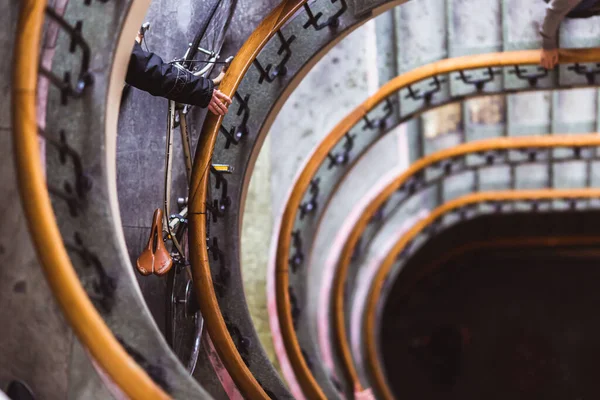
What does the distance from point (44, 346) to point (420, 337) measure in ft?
44.4

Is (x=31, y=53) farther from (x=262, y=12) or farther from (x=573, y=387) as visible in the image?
(x=573, y=387)

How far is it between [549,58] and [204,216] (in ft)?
13.1

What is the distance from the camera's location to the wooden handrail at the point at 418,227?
11.7m

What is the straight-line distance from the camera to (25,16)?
3.22m

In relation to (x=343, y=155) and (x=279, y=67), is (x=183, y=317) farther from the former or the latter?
(x=343, y=155)

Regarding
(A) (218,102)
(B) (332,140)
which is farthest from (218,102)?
(B) (332,140)

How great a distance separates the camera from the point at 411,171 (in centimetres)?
1013

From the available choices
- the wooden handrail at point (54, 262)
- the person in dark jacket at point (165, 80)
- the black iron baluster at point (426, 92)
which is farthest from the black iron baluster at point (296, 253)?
the wooden handrail at point (54, 262)

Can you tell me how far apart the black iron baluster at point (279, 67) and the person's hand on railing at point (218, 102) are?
0.79 meters

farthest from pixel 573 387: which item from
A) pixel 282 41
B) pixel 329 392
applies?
pixel 282 41

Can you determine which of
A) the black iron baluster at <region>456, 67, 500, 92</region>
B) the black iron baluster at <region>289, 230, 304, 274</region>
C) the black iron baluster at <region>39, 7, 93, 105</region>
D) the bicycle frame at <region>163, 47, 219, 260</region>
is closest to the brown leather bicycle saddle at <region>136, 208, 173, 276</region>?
the bicycle frame at <region>163, 47, 219, 260</region>

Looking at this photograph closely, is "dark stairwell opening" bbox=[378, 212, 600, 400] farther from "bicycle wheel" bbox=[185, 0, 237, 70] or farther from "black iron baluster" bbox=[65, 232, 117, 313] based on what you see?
"black iron baluster" bbox=[65, 232, 117, 313]

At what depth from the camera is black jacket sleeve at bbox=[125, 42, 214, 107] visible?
420 cm

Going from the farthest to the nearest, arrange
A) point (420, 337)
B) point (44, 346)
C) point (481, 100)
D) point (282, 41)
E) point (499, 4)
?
point (420, 337) < point (481, 100) < point (499, 4) < point (282, 41) < point (44, 346)
